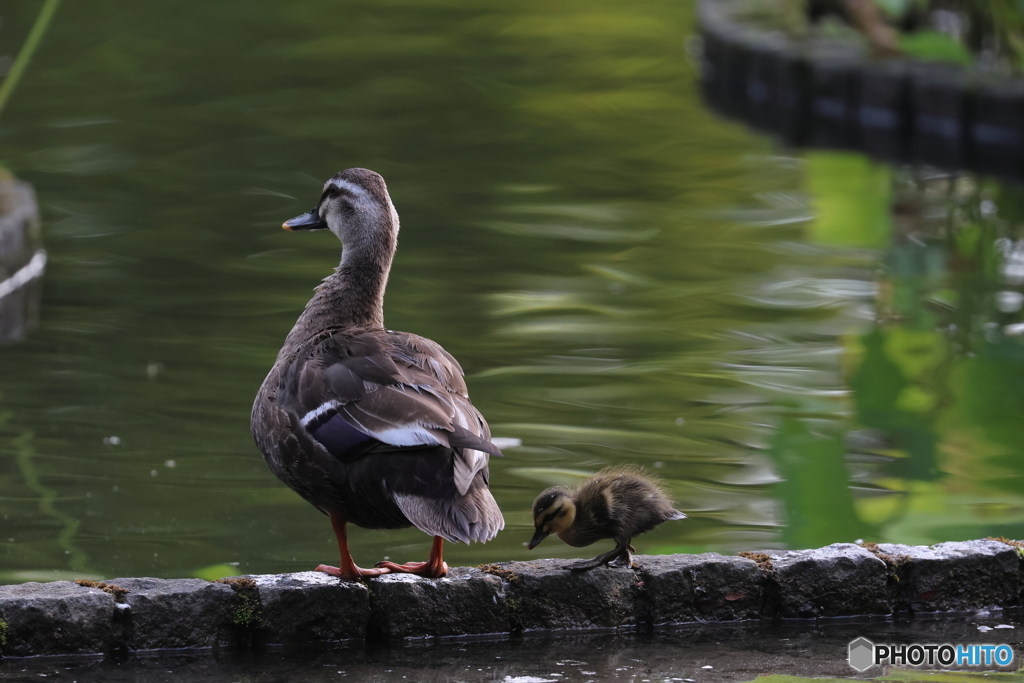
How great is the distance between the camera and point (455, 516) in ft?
12.2

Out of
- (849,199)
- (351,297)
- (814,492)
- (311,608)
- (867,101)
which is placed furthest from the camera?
(867,101)

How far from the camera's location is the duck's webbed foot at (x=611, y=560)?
4.02 metres

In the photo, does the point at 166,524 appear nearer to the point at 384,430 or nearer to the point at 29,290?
the point at 384,430

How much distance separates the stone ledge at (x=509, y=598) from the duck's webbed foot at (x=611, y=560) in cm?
2

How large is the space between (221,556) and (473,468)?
1444 millimetres

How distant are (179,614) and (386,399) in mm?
730

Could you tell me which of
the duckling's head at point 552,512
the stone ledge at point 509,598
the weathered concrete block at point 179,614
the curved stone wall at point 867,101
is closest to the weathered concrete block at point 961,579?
the stone ledge at point 509,598

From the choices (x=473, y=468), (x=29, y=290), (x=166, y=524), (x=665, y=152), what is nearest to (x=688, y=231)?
(x=665, y=152)

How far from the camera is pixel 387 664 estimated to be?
3717 millimetres

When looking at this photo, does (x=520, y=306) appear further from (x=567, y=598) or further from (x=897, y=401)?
(x=567, y=598)

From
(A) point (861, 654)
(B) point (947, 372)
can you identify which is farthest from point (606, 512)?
(B) point (947, 372)

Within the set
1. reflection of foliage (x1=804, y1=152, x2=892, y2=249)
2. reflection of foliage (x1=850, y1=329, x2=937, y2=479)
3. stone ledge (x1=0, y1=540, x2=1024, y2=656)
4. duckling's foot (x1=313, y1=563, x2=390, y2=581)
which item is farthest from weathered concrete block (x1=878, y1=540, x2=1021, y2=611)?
A: reflection of foliage (x1=804, y1=152, x2=892, y2=249)

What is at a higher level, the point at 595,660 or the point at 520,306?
the point at 595,660

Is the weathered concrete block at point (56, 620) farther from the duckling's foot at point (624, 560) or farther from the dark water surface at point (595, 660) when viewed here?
the duckling's foot at point (624, 560)
